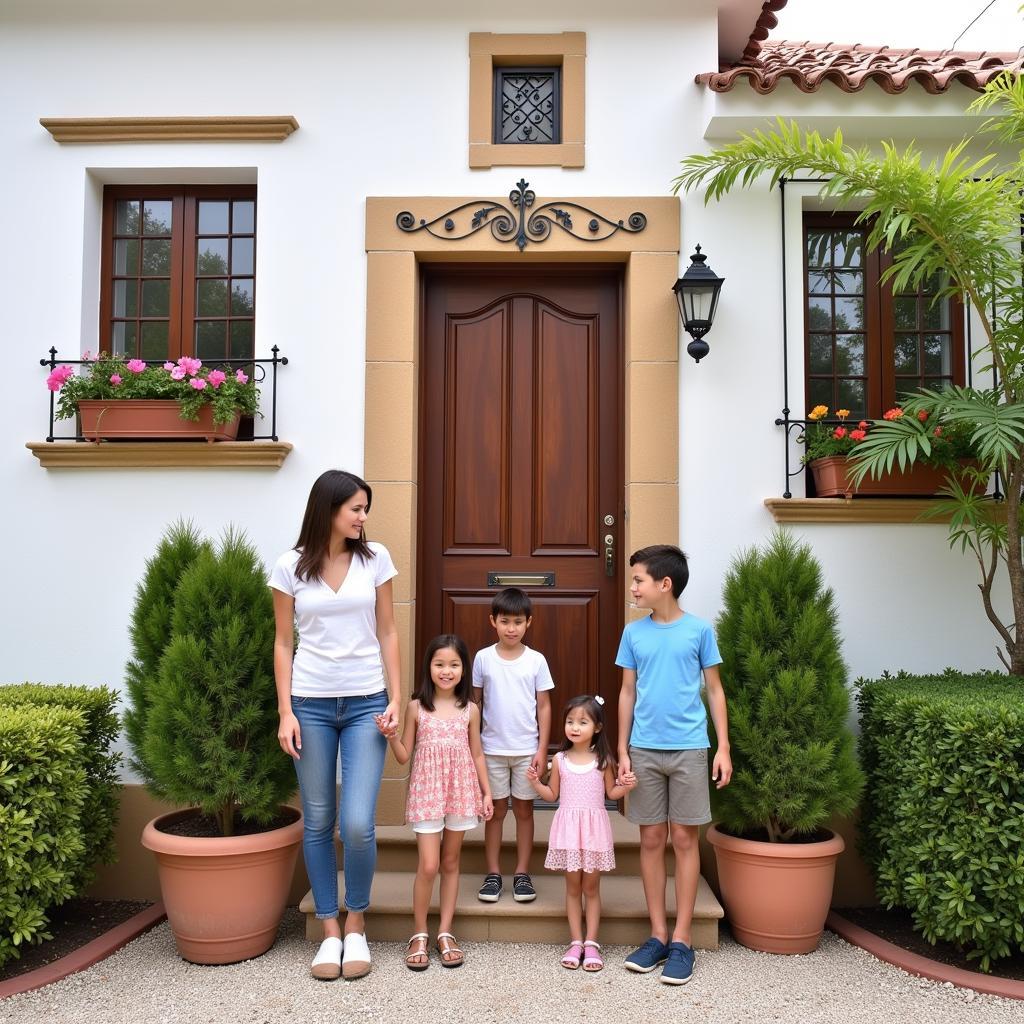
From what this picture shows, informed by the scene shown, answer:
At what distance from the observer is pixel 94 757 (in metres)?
4.14

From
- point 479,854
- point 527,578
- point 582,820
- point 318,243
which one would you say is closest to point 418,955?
point 479,854

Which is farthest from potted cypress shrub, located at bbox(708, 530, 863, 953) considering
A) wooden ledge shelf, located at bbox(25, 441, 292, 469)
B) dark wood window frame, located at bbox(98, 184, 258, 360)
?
dark wood window frame, located at bbox(98, 184, 258, 360)

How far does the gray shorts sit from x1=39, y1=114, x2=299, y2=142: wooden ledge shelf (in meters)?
3.56

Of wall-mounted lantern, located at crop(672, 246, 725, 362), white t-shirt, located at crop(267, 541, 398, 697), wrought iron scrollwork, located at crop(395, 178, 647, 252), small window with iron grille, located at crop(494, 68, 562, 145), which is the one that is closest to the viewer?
white t-shirt, located at crop(267, 541, 398, 697)

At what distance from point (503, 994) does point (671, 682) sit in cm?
133

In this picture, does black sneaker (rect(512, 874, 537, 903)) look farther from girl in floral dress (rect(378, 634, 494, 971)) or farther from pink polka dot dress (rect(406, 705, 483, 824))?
pink polka dot dress (rect(406, 705, 483, 824))

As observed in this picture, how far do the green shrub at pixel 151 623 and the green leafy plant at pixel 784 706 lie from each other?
2417mm

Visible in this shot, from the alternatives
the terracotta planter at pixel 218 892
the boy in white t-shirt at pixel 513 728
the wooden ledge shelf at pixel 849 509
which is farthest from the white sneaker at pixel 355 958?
the wooden ledge shelf at pixel 849 509

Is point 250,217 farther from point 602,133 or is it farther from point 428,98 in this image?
point 602,133

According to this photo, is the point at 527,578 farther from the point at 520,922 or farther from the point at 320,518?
the point at 520,922

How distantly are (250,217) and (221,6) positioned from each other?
106cm

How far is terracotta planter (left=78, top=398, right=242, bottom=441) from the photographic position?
4.52 meters

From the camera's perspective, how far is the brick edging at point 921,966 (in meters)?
3.46

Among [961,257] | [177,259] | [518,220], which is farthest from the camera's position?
[177,259]
